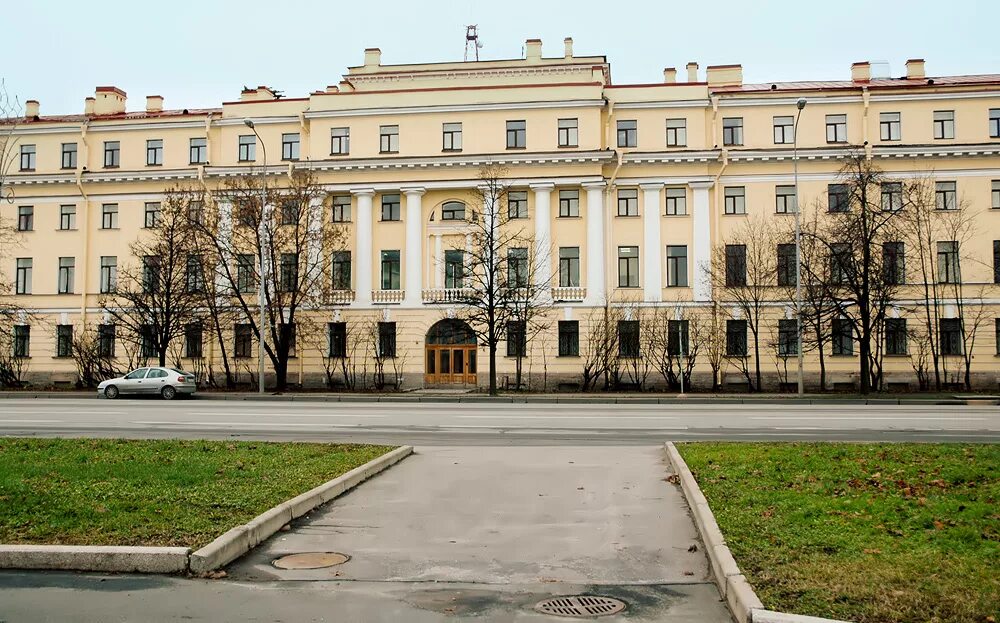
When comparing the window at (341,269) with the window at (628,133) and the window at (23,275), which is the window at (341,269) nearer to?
the window at (628,133)

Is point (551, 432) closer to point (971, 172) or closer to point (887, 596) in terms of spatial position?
point (887, 596)

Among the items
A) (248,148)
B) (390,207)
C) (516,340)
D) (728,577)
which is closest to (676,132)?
(516,340)

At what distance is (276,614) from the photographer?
5.62 metres

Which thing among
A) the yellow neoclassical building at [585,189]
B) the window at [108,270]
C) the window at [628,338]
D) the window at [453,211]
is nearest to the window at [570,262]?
the yellow neoclassical building at [585,189]

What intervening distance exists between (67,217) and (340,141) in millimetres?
15938

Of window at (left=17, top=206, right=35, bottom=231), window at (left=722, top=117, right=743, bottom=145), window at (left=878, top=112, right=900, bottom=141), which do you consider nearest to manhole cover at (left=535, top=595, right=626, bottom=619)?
window at (left=722, top=117, right=743, bottom=145)

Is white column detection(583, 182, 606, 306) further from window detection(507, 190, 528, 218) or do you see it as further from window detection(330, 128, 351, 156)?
window detection(330, 128, 351, 156)

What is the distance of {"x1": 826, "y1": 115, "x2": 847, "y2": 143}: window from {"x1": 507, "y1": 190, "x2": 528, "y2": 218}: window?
1509 cm

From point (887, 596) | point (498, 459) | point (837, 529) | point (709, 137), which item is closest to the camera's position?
point (887, 596)

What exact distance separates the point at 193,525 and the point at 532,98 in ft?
125

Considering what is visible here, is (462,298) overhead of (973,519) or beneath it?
overhead

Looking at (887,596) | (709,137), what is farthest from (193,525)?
(709,137)

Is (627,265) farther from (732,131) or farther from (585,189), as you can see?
(732,131)

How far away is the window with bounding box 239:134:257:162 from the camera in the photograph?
1797 inches
